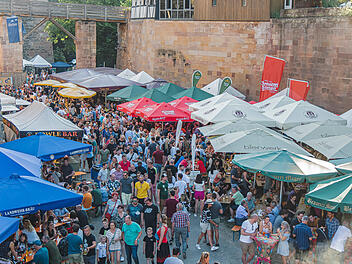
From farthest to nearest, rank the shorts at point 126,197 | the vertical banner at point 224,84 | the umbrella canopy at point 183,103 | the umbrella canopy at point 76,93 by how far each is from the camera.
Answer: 1. the umbrella canopy at point 76,93
2. the vertical banner at point 224,84
3. the umbrella canopy at point 183,103
4. the shorts at point 126,197

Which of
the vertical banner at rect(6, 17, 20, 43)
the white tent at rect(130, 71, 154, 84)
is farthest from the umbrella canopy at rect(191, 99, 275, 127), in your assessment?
the vertical banner at rect(6, 17, 20, 43)

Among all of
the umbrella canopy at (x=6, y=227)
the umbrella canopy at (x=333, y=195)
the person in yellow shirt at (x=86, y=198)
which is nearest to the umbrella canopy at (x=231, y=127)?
the person in yellow shirt at (x=86, y=198)

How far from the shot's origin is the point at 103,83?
26.5 metres

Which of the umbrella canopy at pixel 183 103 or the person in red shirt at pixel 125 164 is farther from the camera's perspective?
the umbrella canopy at pixel 183 103

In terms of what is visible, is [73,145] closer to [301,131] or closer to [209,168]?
[209,168]

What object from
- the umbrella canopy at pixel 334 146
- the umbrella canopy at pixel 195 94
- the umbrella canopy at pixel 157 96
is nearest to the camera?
the umbrella canopy at pixel 334 146

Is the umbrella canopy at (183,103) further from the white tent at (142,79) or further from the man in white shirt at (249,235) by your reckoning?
the man in white shirt at (249,235)

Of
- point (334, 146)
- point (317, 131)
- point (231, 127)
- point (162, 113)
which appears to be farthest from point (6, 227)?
point (162, 113)

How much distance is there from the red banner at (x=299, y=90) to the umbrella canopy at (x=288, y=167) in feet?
29.9

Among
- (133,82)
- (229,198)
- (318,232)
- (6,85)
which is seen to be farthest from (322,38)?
(6,85)

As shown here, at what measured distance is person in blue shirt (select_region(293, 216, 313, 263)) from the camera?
9.54 m

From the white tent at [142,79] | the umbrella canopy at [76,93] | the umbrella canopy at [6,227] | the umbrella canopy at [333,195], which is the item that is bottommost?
the umbrella canopy at [333,195]

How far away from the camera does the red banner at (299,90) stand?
808 inches

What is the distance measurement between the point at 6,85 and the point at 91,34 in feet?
29.5
